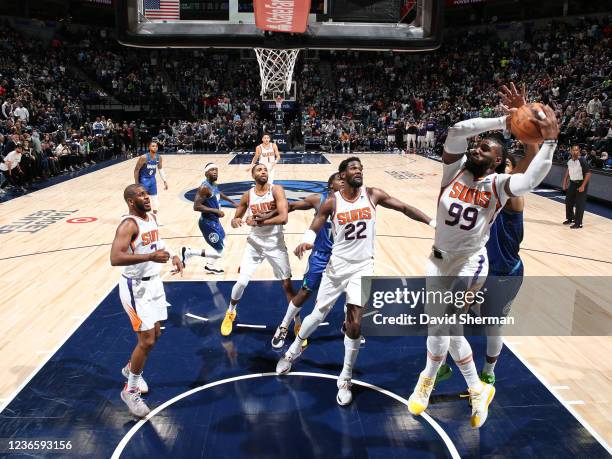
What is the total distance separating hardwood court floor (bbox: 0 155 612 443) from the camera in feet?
16.8

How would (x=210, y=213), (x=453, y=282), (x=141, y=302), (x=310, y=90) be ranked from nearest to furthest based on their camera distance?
(x=453, y=282) < (x=141, y=302) < (x=210, y=213) < (x=310, y=90)

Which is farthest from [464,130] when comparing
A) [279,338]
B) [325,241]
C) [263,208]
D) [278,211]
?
[279,338]

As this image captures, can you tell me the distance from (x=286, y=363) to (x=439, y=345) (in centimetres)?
155

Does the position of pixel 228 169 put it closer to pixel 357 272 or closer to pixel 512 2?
pixel 357 272

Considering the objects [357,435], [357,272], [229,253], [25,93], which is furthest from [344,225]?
[25,93]

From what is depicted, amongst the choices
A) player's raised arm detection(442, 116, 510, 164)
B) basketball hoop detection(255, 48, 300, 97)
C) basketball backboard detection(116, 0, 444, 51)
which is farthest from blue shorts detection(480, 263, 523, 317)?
basketball hoop detection(255, 48, 300, 97)

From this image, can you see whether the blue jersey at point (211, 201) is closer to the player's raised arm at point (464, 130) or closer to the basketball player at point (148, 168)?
the basketball player at point (148, 168)

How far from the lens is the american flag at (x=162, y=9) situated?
29.8 ft

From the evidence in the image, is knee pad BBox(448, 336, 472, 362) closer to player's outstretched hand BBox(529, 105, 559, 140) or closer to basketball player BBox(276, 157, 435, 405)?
basketball player BBox(276, 157, 435, 405)

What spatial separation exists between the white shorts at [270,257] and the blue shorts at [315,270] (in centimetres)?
32

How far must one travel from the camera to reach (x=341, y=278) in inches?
183

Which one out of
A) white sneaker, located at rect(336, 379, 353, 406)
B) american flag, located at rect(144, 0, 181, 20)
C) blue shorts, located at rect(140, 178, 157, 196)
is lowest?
white sneaker, located at rect(336, 379, 353, 406)

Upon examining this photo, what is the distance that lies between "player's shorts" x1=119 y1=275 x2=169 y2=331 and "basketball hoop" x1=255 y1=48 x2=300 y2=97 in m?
9.56

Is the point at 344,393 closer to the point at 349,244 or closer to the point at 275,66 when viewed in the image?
the point at 349,244
